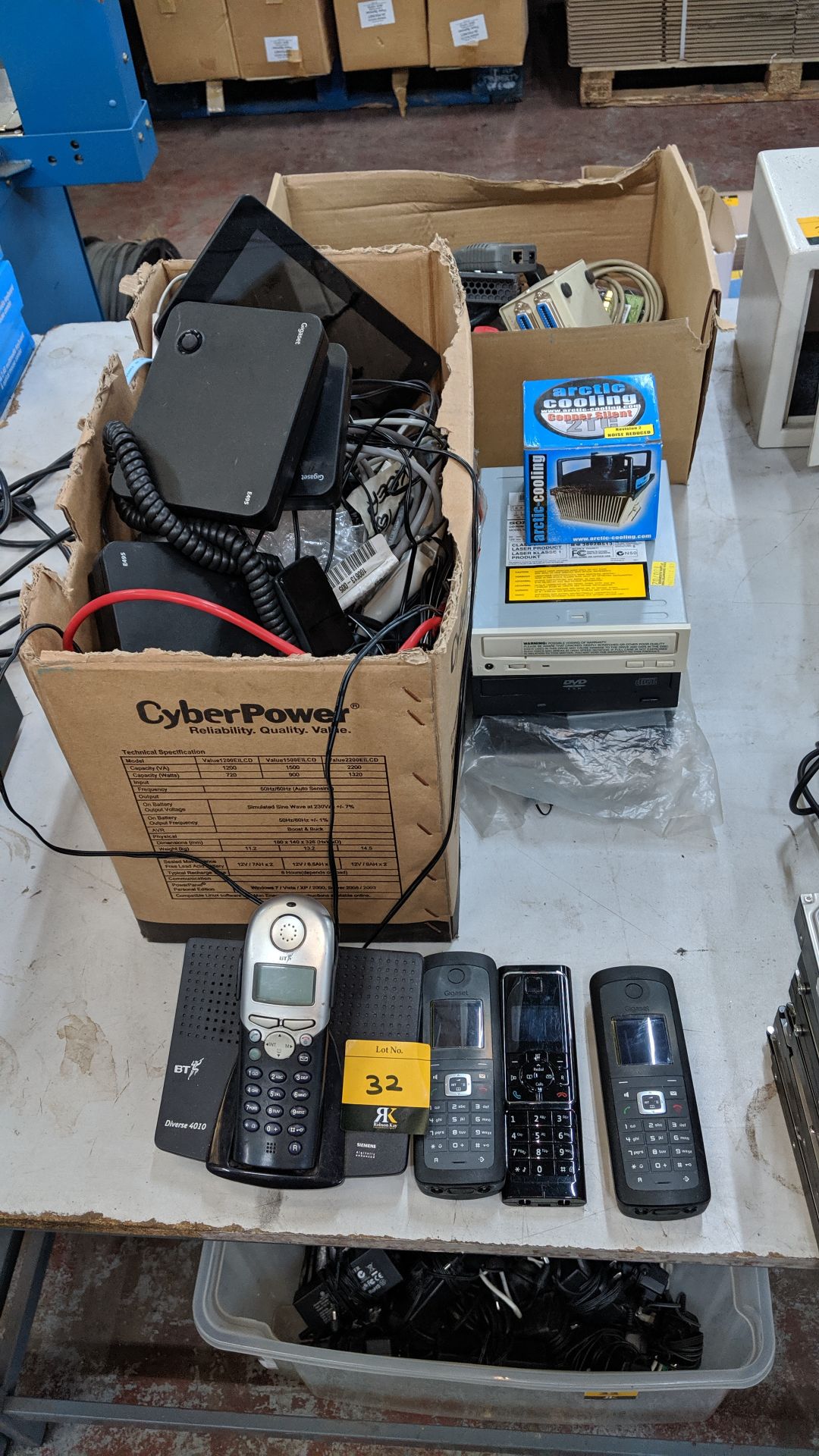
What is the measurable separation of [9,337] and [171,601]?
2.92 ft

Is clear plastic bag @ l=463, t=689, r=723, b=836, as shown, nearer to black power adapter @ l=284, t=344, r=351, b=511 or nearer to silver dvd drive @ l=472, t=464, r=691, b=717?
silver dvd drive @ l=472, t=464, r=691, b=717

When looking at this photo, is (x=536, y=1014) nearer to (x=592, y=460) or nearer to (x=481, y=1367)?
(x=481, y=1367)

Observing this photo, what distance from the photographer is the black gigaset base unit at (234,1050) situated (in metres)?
0.77

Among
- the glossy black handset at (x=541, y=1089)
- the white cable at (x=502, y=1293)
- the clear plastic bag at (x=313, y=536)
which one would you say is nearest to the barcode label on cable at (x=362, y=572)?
the clear plastic bag at (x=313, y=536)

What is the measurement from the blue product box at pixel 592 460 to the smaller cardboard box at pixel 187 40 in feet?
9.66

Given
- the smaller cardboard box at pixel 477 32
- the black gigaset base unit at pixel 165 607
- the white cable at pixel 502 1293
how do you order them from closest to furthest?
the black gigaset base unit at pixel 165 607 → the white cable at pixel 502 1293 → the smaller cardboard box at pixel 477 32

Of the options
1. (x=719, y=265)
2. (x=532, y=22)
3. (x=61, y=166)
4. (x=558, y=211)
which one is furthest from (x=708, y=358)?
(x=532, y=22)

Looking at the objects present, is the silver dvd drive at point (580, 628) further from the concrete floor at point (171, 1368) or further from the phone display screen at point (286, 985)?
the concrete floor at point (171, 1368)

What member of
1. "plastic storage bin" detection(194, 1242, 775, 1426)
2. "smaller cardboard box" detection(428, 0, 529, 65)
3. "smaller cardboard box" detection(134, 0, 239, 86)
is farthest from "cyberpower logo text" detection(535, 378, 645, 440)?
"smaller cardboard box" detection(134, 0, 239, 86)

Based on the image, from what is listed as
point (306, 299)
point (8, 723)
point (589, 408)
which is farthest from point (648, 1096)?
point (306, 299)

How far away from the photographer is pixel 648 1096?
0.81 m

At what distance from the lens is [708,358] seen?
1.14 m

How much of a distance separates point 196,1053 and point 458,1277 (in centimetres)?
47

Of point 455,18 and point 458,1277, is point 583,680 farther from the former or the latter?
point 455,18
